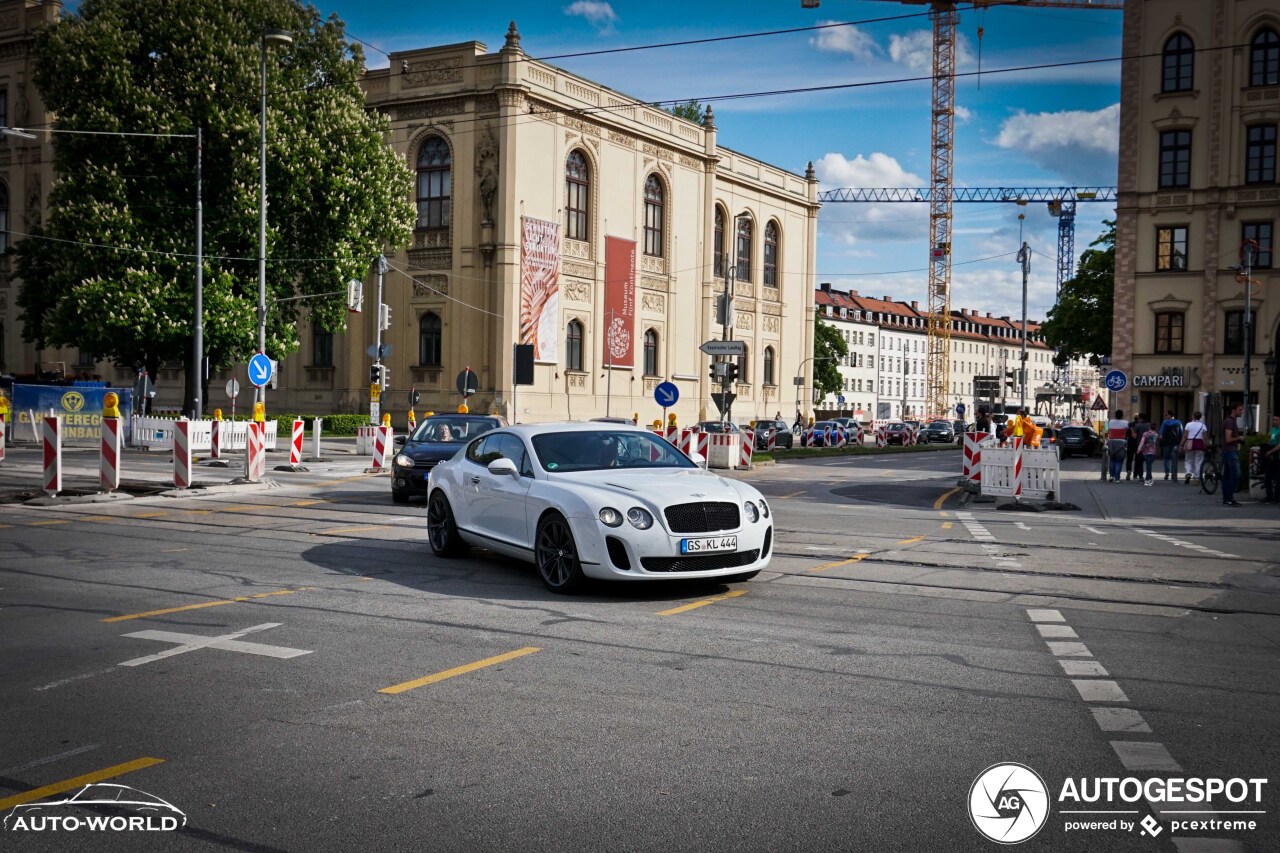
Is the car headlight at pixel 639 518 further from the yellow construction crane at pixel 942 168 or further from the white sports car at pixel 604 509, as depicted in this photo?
the yellow construction crane at pixel 942 168

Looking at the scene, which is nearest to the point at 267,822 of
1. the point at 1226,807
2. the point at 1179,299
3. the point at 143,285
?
the point at 1226,807

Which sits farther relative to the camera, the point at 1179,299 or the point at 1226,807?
the point at 1179,299

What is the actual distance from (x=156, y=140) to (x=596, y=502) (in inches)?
1253

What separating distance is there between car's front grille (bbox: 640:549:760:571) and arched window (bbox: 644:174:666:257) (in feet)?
168

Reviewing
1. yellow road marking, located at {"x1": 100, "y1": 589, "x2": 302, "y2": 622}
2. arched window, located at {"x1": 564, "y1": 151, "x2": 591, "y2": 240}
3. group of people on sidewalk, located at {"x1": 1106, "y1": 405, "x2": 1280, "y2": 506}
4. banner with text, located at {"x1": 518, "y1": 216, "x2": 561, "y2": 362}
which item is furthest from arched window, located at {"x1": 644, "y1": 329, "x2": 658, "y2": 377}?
yellow road marking, located at {"x1": 100, "y1": 589, "x2": 302, "y2": 622}

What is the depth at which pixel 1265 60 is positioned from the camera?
46.2 m

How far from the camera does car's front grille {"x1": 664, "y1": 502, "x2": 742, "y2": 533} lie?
31.9ft

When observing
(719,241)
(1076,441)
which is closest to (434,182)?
(719,241)

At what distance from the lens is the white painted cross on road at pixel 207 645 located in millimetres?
7434

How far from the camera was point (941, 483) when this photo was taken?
30203 millimetres

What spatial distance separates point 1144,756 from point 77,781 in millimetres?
4555

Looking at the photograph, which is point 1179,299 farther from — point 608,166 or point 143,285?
point 143,285

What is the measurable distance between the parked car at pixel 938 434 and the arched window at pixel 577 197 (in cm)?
3047

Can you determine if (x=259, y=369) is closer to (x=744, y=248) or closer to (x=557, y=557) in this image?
(x=557, y=557)
